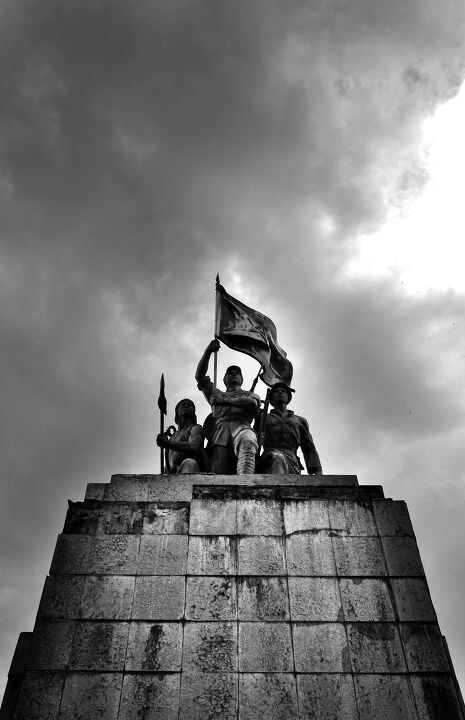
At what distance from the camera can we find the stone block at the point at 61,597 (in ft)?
19.8

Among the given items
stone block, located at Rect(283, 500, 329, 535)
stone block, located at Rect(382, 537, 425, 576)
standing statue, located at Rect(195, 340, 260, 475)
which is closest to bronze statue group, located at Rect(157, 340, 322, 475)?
standing statue, located at Rect(195, 340, 260, 475)

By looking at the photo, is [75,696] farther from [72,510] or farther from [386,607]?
[386,607]

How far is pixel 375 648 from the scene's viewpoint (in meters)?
5.77

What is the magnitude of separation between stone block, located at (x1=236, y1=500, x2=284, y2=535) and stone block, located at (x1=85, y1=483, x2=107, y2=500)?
188 centimetres

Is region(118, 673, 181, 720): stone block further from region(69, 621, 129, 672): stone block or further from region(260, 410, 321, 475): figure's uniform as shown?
region(260, 410, 321, 475): figure's uniform

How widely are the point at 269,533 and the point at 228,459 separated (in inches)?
111

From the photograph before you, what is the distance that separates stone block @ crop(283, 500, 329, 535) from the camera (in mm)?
6941

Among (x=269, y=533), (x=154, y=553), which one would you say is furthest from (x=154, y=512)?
(x=269, y=533)

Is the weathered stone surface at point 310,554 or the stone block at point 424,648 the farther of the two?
the weathered stone surface at point 310,554

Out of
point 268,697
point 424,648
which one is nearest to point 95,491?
point 268,697

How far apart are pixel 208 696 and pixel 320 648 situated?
125cm

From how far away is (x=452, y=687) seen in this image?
5.46 metres

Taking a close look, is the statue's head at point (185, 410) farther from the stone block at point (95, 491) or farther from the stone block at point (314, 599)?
the stone block at point (314, 599)

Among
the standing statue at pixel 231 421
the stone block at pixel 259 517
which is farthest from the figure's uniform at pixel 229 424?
the stone block at pixel 259 517
